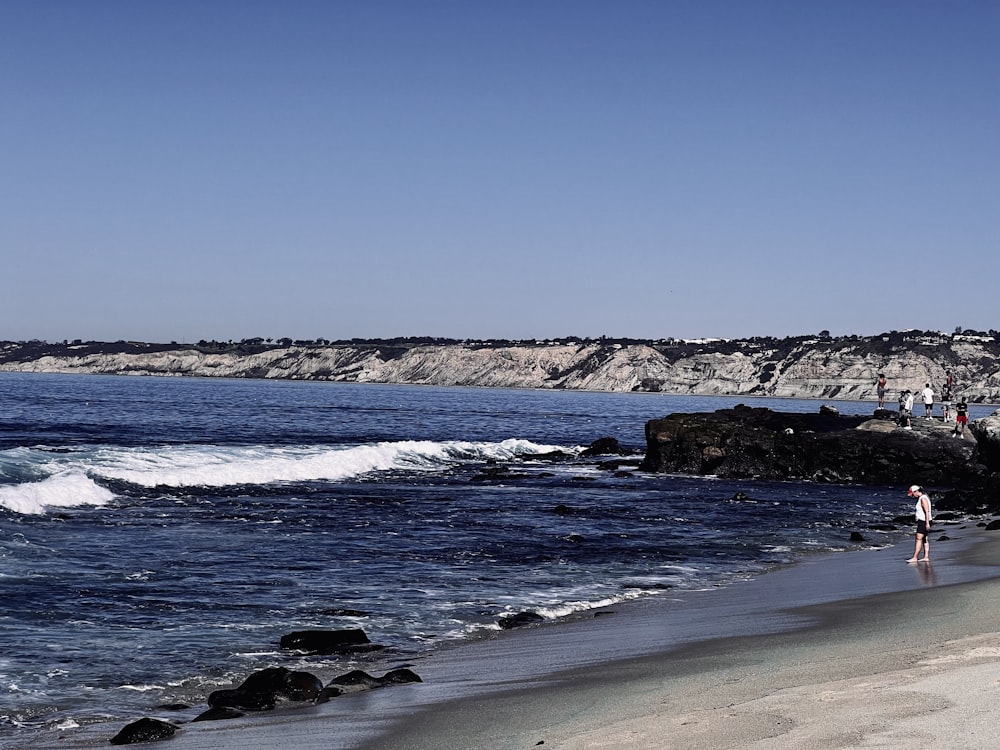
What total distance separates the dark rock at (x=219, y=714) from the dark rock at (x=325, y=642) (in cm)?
265

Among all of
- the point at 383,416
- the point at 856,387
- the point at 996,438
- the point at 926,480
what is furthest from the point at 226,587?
the point at 856,387

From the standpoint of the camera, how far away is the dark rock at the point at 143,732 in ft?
26.5

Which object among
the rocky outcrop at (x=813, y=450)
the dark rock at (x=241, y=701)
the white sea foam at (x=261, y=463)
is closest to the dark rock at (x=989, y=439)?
the rocky outcrop at (x=813, y=450)

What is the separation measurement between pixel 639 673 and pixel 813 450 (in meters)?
35.0

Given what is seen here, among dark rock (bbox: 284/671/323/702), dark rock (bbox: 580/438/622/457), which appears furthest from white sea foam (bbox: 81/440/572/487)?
dark rock (bbox: 284/671/323/702)

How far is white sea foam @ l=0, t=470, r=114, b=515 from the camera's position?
23.7 metres

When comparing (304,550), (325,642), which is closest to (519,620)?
(325,642)

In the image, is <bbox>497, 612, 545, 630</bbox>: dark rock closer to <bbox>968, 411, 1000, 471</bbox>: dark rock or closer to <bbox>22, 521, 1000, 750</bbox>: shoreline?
<bbox>22, 521, 1000, 750</bbox>: shoreline

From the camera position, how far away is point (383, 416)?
92.2 m

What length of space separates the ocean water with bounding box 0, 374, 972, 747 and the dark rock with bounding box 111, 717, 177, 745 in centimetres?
95

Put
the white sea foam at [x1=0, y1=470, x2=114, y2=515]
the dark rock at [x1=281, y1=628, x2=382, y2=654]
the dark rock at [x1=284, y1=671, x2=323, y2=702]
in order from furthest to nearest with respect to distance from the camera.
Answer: the white sea foam at [x1=0, y1=470, x2=114, y2=515] < the dark rock at [x1=281, y1=628, x2=382, y2=654] < the dark rock at [x1=284, y1=671, x2=323, y2=702]

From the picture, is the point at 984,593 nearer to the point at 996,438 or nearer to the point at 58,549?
the point at 58,549

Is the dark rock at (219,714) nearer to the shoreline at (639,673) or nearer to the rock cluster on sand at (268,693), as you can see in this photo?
the rock cluster on sand at (268,693)

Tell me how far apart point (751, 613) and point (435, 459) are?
→ 3624cm
